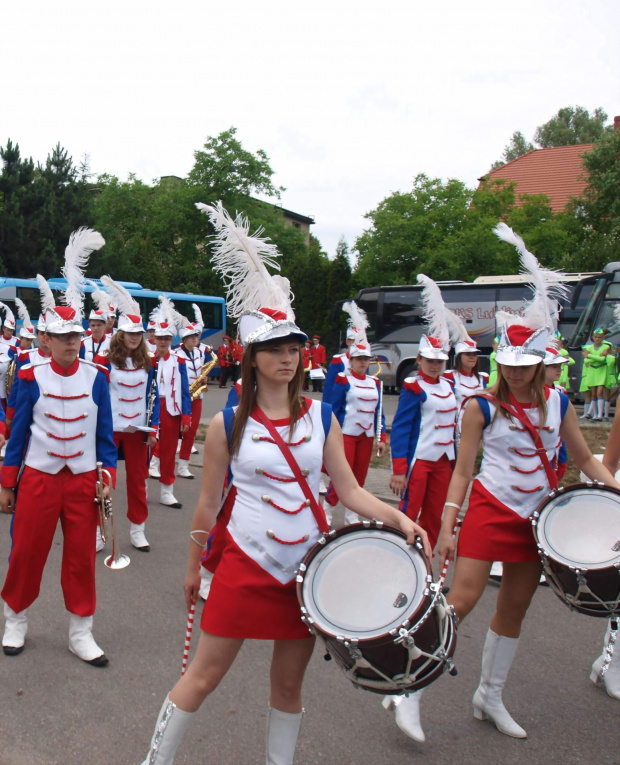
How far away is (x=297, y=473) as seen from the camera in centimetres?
267

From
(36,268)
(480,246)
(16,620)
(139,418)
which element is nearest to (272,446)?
(16,620)

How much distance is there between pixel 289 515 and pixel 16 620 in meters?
2.50

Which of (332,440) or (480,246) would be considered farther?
(480,246)

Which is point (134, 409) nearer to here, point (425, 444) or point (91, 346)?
point (425, 444)

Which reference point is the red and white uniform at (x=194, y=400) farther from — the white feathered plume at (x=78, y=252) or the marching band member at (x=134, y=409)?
the marching band member at (x=134, y=409)

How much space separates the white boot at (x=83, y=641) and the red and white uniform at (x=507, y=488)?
2.17 metres

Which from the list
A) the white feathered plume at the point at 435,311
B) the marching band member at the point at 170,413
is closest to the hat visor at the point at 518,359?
the white feathered plume at the point at 435,311

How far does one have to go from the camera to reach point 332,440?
2.84 m

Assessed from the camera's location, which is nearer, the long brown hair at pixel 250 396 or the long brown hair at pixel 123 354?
the long brown hair at pixel 250 396

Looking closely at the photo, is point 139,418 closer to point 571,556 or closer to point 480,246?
point 571,556

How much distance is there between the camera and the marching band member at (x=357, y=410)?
7.33m

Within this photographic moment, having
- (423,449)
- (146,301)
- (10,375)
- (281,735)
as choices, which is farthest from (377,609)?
(146,301)

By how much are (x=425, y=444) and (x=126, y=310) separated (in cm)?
360

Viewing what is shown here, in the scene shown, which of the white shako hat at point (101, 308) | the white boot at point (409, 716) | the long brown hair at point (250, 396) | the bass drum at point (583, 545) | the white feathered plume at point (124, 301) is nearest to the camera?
the long brown hair at point (250, 396)
